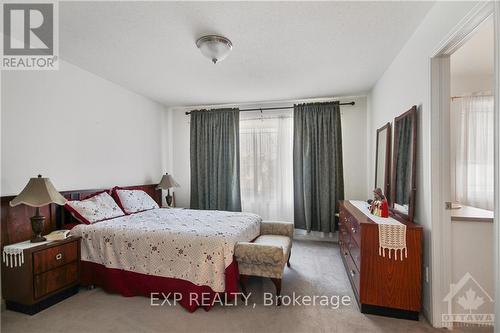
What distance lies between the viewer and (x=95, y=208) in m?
2.84

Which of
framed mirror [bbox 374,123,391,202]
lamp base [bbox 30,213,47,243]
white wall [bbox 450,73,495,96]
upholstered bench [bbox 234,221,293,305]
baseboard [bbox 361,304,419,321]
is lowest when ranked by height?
baseboard [bbox 361,304,419,321]

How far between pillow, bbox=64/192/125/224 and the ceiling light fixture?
2.17 m

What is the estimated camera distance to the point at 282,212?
14.3ft

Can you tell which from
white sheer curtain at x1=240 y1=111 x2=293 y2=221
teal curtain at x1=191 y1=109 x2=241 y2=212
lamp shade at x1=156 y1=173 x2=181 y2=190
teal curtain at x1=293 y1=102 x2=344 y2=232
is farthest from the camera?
teal curtain at x1=191 y1=109 x2=241 y2=212

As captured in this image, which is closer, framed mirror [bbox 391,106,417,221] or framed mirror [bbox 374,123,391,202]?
framed mirror [bbox 391,106,417,221]

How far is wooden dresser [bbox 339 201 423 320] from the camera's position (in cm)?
196

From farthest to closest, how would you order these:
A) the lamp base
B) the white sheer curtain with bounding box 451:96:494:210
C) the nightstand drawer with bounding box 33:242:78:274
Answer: the white sheer curtain with bounding box 451:96:494:210
the lamp base
the nightstand drawer with bounding box 33:242:78:274

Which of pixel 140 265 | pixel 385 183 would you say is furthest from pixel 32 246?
pixel 385 183

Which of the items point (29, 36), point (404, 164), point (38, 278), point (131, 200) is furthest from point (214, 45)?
point (38, 278)

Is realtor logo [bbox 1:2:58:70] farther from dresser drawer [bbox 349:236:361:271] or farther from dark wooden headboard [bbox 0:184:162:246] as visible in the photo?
dresser drawer [bbox 349:236:361:271]

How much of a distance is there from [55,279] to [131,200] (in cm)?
128

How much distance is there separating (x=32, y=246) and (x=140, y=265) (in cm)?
92

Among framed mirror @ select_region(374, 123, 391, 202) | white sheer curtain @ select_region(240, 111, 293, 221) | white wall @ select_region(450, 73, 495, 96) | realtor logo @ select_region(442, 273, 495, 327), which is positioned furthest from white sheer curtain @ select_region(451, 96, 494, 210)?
white sheer curtain @ select_region(240, 111, 293, 221)

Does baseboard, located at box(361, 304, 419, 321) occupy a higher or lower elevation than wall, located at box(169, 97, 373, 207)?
lower
